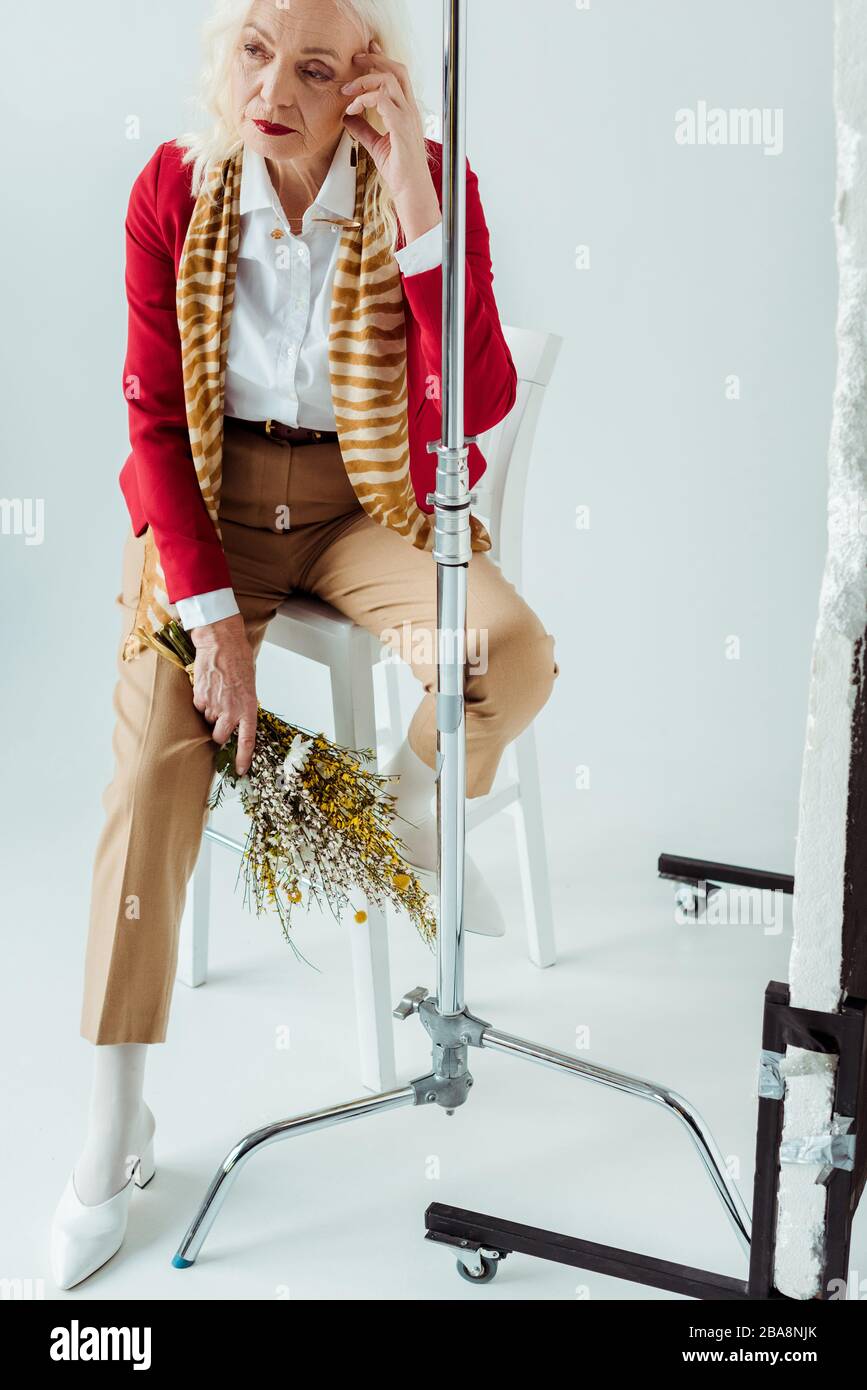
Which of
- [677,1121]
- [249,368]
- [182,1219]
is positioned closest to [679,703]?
[677,1121]

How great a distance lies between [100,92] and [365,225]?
3.86ft

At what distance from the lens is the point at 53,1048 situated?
2098mm

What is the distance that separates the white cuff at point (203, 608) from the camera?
1.87 meters

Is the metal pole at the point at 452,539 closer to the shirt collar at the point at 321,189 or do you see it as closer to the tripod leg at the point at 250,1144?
the tripod leg at the point at 250,1144

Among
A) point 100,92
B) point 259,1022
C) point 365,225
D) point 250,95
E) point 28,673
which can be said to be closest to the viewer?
point 250,95

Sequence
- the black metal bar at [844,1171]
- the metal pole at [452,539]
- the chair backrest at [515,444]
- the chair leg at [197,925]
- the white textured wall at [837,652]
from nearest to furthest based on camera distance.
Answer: the white textured wall at [837,652] < the black metal bar at [844,1171] < the metal pole at [452,539] < the chair backrest at [515,444] < the chair leg at [197,925]

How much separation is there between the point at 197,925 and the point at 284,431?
28.5 inches

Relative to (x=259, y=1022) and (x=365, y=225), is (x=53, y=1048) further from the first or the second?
(x=365, y=225)

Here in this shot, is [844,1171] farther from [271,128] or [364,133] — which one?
[271,128]


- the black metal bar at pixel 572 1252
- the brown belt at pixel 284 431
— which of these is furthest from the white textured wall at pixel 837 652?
the brown belt at pixel 284 431

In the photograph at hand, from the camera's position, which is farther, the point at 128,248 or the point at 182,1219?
the point at 128,248

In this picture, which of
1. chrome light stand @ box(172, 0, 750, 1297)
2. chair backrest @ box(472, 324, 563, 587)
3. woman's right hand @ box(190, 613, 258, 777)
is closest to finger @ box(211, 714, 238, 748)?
woman's right hand @ box(190, 613, 258, 777)

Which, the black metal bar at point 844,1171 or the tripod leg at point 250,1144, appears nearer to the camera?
the black metal bar at point 844,1171

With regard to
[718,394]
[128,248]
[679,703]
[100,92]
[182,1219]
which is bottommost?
[182,1219]
